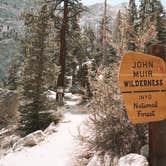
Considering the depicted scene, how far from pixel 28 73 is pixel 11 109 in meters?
6.45

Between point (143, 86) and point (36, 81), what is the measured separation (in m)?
12.1

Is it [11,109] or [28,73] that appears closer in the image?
[28,73]

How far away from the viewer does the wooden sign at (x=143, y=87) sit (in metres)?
5.55

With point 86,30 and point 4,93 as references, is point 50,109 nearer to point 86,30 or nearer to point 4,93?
point 4,93

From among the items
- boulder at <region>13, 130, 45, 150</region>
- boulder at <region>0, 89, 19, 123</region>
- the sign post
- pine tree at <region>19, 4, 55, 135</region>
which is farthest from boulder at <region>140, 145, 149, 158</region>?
boulder at <region>0, 89, 19, 123</region>

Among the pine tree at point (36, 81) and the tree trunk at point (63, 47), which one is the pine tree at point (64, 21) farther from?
the pine tree at point (36, 81)

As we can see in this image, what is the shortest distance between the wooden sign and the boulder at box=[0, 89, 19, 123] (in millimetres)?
18077

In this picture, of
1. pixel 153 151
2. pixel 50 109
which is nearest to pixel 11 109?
pixel 50 109

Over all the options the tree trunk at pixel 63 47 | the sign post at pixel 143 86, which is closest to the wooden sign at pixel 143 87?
the sign post at pixel 143 86

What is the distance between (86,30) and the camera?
64.0 m

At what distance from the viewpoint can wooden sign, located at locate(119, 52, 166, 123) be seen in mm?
5555

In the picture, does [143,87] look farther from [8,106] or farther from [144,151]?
[8,106]

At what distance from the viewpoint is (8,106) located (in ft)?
76.7

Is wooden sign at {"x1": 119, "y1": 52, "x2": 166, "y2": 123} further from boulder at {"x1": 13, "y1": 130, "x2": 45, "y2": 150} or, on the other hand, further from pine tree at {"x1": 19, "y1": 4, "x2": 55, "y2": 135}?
pine tree at {"x1": 19, "y1": 4, "x2": 55, "y2": 135}
